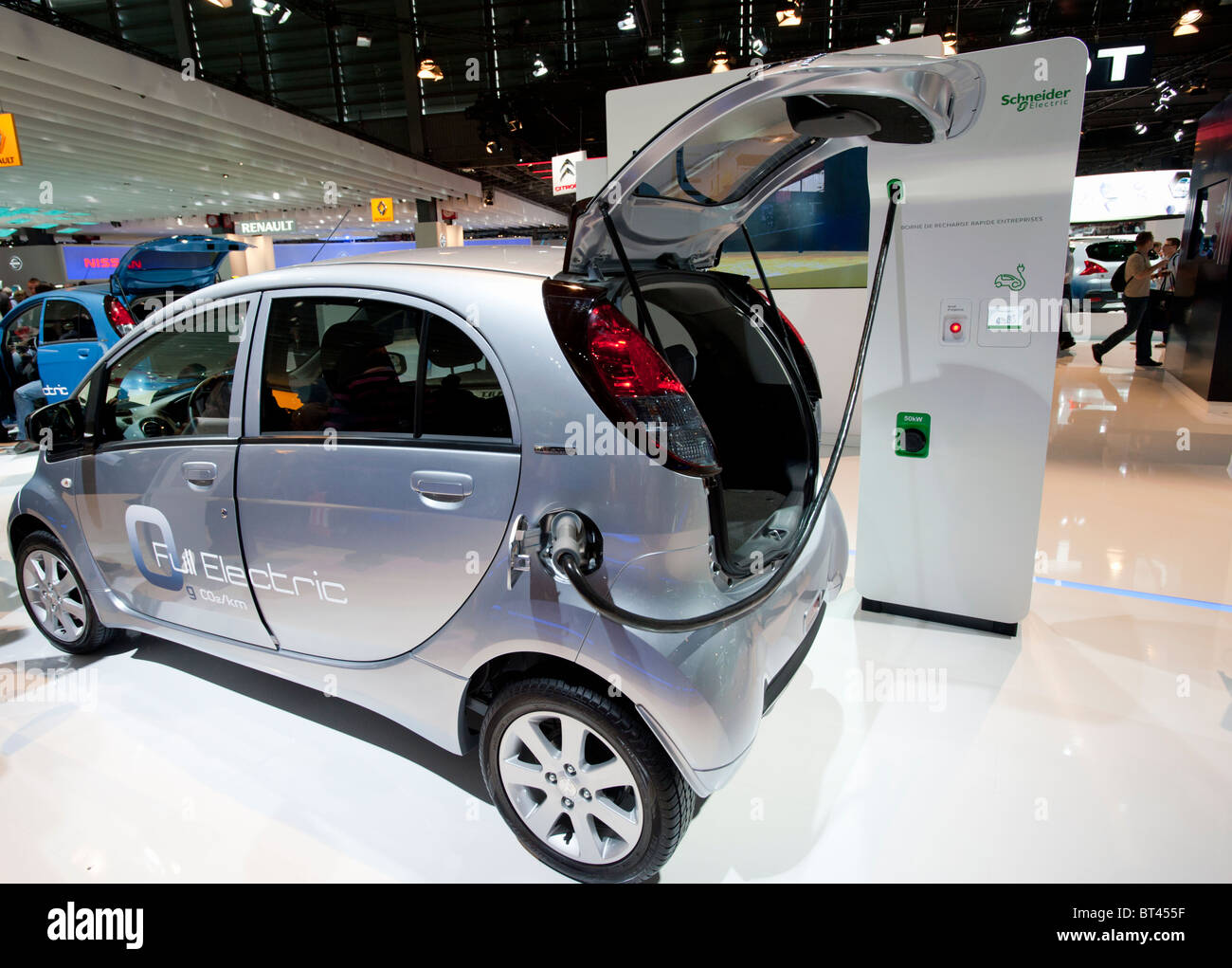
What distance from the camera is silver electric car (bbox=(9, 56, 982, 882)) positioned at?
1.42 meters

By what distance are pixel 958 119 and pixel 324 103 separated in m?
19.1

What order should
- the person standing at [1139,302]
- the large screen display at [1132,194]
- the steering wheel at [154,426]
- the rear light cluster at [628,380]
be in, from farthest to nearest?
the large screen display at [1132,194], the person standing at [1139,302], the steering wheel at [154,426], the rear light cluster at [628,380]

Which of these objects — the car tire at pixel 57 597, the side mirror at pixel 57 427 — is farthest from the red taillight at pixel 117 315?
the side mirror at pixel 57 427

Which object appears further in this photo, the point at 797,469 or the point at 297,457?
the point at 797,469

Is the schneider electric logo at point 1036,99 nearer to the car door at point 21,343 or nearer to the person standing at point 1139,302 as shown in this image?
the car door at point 21,343

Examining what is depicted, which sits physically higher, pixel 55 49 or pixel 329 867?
pixel 55 49

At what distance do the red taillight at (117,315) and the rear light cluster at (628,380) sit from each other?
640 cm

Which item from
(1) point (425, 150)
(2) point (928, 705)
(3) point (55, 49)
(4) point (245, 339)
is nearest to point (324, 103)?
(1) point (425, 150)

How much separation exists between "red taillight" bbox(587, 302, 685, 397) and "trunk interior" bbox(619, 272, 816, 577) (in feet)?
1.88

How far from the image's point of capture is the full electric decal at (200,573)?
1.87 meters

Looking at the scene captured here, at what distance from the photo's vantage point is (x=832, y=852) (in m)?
1.71

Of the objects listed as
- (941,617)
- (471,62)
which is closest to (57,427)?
(941,617)
